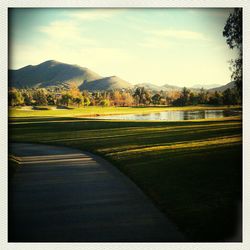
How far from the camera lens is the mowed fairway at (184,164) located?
6.33 metres

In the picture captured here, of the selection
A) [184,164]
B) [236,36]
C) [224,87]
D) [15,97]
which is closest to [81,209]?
[184,164]

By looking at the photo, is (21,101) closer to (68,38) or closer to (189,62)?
(68,38)

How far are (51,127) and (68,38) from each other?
356 inches

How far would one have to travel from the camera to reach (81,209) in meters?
6.63

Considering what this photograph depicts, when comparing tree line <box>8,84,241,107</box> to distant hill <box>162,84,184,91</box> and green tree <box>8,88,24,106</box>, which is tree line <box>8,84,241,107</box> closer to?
green tree <box>8,88,24,106</box>

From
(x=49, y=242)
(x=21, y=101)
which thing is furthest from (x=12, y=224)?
(x=21, y=101)

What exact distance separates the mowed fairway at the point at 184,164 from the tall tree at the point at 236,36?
137 centimetres

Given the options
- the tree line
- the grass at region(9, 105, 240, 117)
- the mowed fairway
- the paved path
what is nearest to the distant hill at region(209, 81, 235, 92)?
the tree line

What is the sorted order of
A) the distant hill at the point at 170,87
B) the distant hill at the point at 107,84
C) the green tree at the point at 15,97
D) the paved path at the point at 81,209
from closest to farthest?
the paved path at the point at 81,209, the green tree at the point at 15,97, the distant hill at the point at 170,87, the distant hill at the point at 107,84

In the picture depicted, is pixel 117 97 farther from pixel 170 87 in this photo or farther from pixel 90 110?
pixel 170 87

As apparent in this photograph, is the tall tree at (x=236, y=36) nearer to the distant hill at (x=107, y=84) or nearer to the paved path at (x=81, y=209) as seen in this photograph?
the distant hill at (x=107, y=84)

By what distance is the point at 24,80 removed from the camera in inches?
371

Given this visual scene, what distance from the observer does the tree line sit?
9805 millimetres

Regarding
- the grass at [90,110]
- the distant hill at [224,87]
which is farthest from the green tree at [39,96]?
the distant hill at [224,87]
